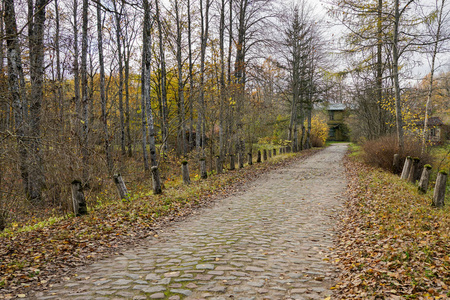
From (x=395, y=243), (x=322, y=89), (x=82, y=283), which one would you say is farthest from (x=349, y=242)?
(x=322, y=89)

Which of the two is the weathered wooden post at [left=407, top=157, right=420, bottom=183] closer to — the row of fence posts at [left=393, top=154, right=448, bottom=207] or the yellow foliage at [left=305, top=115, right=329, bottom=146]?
the row of fence posts at [left=393, top=154, right=448, bottom=207]

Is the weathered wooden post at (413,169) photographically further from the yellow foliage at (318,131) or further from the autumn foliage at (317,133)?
the yellow foliage at (318,131)

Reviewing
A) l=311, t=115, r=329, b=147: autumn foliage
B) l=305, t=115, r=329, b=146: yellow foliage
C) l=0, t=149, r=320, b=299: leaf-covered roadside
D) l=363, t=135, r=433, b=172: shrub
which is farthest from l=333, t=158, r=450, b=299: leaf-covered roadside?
l=305, t=115, r=329, b=146: yellow foliage

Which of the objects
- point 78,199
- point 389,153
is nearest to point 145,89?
point 78,199

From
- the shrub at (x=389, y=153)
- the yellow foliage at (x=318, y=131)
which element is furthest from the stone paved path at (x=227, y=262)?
the yellow foliage at (x=318, y=131)

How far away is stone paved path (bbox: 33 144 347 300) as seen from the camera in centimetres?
405

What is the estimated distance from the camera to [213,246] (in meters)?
5.79

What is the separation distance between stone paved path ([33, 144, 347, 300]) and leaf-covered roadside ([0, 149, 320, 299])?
0.42 m

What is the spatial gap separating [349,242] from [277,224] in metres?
1.86

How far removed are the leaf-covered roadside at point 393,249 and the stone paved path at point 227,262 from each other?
15.6 inches

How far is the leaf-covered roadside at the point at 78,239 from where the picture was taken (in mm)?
4645

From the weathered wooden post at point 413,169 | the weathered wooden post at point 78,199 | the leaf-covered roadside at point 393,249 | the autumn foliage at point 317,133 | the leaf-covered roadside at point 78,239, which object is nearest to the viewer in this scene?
the leaf-covered roadside at point 393,249

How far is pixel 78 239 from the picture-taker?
245 inches

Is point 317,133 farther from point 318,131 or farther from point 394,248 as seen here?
point 394,248
